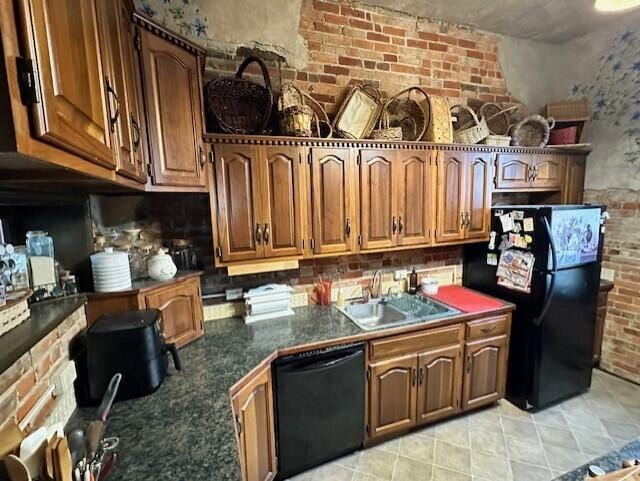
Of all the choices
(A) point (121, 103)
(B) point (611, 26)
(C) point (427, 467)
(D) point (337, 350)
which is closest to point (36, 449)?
(A) point (121, 103)

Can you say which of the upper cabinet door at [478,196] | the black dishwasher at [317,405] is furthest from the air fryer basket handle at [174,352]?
the upper cabinet door at [478,196]

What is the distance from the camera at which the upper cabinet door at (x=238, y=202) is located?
1.87 m

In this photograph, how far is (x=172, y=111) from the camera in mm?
1608

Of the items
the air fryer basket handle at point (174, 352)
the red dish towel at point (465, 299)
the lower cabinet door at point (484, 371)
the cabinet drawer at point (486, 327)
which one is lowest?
the lower cabinet door at point (484, 371)

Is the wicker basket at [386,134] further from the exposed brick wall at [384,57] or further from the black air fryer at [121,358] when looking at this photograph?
the black air fryer at [121,358]

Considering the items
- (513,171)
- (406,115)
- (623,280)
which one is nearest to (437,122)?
(406,115)

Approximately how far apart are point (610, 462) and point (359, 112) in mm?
2145

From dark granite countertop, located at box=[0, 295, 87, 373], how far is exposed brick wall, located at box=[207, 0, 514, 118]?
63.1 inches

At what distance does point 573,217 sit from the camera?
2357 millimetres

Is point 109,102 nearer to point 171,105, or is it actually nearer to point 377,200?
point 171,105

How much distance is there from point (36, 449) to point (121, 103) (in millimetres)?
1079

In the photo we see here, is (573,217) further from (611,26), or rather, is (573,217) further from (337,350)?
(337,350)

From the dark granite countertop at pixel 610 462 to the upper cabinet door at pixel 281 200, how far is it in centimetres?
160

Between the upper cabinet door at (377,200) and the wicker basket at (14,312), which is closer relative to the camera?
the wicker basket at (14,312)
